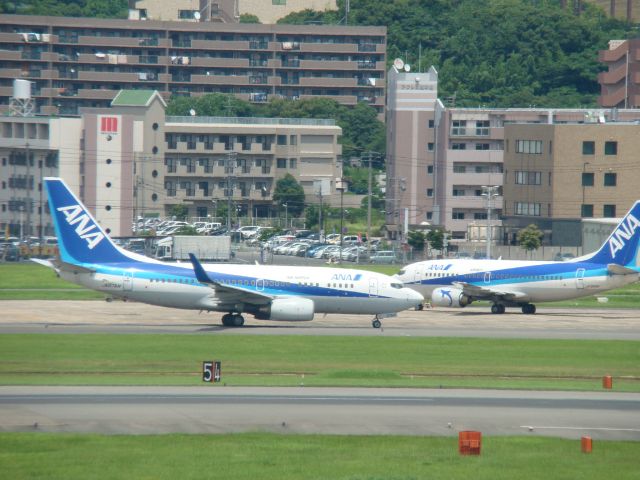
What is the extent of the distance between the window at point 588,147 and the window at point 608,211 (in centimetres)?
614

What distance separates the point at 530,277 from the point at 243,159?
101 meters

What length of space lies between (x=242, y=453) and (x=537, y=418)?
35.8ft

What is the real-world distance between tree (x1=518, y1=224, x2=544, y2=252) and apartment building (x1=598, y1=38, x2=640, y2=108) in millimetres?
64950

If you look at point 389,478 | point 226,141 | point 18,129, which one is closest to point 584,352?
point 389,478

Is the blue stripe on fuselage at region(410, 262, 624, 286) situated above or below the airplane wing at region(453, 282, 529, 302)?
above

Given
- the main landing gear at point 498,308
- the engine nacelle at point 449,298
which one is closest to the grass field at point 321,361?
the engine nacelle at point 449,298

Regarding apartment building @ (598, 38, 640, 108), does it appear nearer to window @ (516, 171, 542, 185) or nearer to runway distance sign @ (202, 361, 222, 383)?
window @ (516, 171, 542, 185)

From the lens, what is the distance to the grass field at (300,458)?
95.1 feet

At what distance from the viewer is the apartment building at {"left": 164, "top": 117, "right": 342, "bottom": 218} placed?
561ft

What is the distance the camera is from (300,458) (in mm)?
30547

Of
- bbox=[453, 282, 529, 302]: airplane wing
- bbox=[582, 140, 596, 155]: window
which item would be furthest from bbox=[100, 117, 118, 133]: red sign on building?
bbox=[453, 282, 529, 302]: airplane wing

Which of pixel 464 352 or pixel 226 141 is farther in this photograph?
pixel 226 141

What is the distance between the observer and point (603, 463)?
101ft

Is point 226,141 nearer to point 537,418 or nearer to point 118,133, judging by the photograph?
point 118,133
